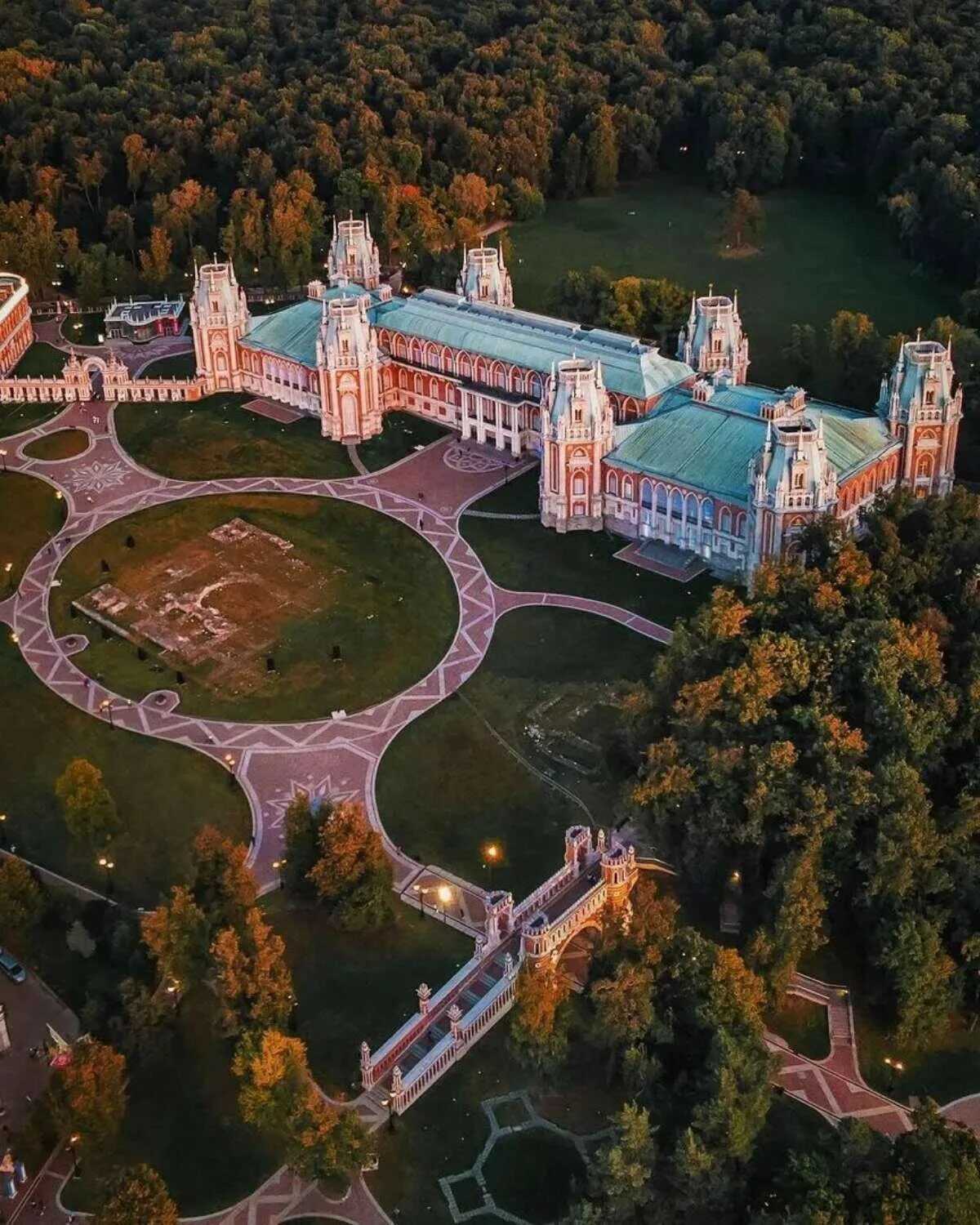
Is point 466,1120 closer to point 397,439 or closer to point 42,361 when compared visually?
point 397,439

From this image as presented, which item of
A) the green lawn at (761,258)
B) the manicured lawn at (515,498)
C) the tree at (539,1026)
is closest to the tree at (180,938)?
the tree at (539,1026)

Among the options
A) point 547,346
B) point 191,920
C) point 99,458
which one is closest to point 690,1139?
point 191,920

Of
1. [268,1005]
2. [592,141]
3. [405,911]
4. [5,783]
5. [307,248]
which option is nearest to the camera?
[268,1005]

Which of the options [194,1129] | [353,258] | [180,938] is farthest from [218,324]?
[194,1129]

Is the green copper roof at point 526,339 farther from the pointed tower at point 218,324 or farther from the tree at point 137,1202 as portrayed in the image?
the tree at point 137,1202

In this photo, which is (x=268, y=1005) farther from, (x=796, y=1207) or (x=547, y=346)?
(x=547, y=346)
